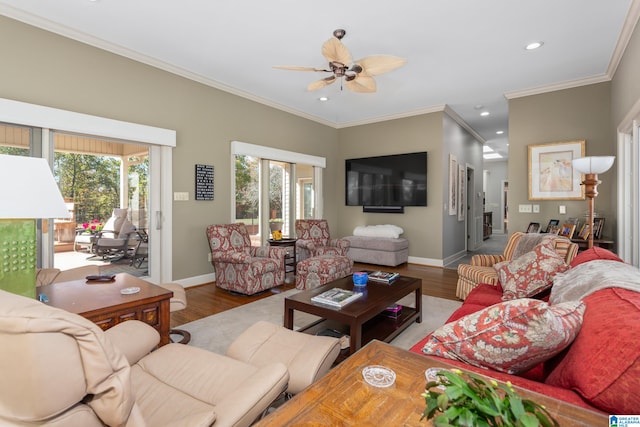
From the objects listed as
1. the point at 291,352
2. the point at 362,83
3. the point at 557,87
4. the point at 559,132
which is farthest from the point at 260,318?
the point at 557,87

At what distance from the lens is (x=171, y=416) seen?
112cm

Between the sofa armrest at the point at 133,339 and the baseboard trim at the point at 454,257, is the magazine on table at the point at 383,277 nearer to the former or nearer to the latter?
the sofa armrest at the point at 133,339

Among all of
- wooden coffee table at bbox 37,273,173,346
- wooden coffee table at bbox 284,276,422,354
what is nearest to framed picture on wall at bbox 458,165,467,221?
wooden coffee table at bbox 284,276,422,354

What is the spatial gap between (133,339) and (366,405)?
1190 millimetres

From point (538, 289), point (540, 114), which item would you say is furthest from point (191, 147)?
point (540, 114)

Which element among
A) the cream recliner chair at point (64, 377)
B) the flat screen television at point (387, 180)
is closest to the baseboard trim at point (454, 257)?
the flat screen television at point (387, 180)

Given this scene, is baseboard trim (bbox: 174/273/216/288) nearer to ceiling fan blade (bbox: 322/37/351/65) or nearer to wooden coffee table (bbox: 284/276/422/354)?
wooden coffee table (bbox: 284/276/422/354)

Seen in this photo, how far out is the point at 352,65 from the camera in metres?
3.15

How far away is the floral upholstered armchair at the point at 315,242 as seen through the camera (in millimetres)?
5062

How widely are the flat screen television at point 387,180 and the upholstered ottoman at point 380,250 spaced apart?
2.73ft

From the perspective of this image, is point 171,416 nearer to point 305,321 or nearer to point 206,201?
point 305,321

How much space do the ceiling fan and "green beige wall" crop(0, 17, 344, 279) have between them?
1.85m

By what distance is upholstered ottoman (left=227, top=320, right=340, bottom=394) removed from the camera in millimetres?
1409

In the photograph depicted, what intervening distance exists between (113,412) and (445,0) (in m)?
3.48
